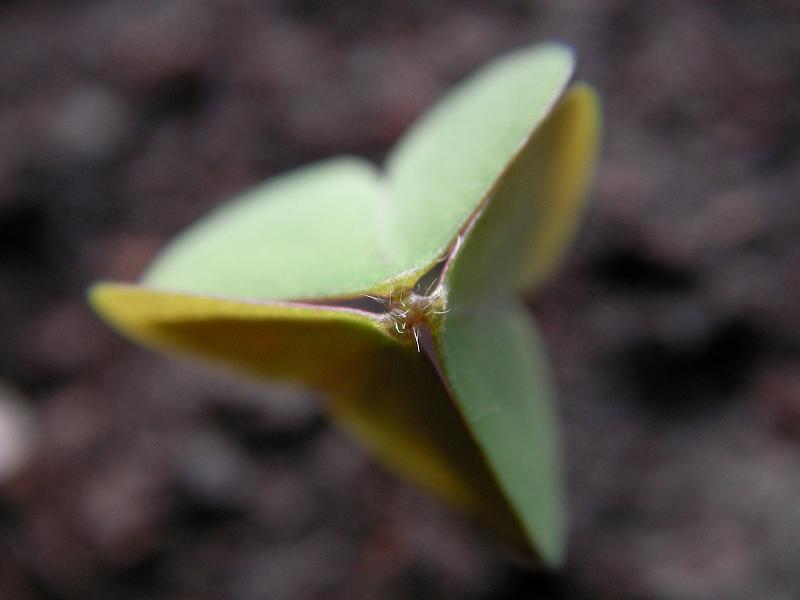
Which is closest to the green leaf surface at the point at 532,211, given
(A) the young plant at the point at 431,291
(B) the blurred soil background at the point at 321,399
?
(A) the young plant at the point at 431,291

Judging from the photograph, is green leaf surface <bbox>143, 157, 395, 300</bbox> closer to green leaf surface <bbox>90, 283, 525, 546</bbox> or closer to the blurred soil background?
green leaf surface <bbox>90, 283, 525, 546</bbox>

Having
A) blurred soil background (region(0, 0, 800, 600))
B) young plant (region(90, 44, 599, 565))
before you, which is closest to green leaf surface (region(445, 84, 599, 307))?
young plant (region(90, 44, 599, 565))

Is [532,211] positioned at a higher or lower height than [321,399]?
lower

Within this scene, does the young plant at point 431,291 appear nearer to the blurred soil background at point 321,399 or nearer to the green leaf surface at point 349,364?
the green leaf surface at point 349,364

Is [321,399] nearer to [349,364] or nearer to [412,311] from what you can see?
[349,364]

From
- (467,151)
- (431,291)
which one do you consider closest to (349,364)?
(431,291)

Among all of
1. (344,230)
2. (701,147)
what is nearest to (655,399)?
(701,147)

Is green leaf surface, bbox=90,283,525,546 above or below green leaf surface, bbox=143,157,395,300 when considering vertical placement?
below
